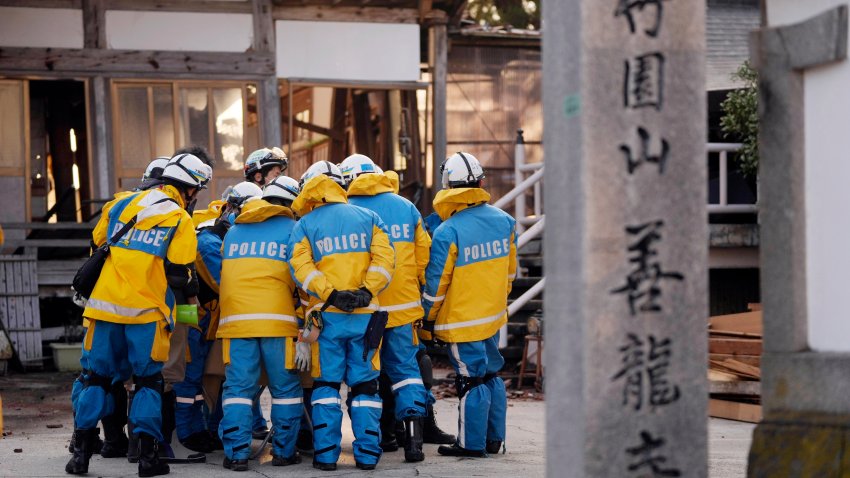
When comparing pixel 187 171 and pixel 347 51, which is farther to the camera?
pixel 347 51

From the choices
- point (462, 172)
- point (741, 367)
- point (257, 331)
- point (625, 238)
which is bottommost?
point (741, 367)

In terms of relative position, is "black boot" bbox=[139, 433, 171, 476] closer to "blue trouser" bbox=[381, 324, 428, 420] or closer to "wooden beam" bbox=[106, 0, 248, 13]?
"blue trouser" bbox=[381, 324, 428, 420]

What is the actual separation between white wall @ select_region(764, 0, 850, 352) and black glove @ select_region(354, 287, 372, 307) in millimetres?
3338

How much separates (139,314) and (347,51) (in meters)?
9.09

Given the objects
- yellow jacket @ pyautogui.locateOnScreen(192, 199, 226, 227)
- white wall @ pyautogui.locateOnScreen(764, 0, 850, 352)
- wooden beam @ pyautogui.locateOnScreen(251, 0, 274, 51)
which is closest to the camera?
white wall @ pyautogui.locateOnScreen(764, 0, 850, 352)

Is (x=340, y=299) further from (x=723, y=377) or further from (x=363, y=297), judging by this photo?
(x=723, y=377)

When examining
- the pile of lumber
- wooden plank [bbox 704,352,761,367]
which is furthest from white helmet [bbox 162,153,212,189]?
wooden plank [bbox 704,352,761,367]

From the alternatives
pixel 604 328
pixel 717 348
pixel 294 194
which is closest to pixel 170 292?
pixel 294 194

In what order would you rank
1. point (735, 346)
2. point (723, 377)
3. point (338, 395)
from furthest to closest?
point (735, 346) < point (723, 377) < point (338, 395)

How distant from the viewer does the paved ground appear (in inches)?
346

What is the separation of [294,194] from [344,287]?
1.00 meters

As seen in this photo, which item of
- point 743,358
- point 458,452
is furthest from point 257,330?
point 743,358

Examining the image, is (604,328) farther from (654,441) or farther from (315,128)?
(315,128)

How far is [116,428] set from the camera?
30.9ft
